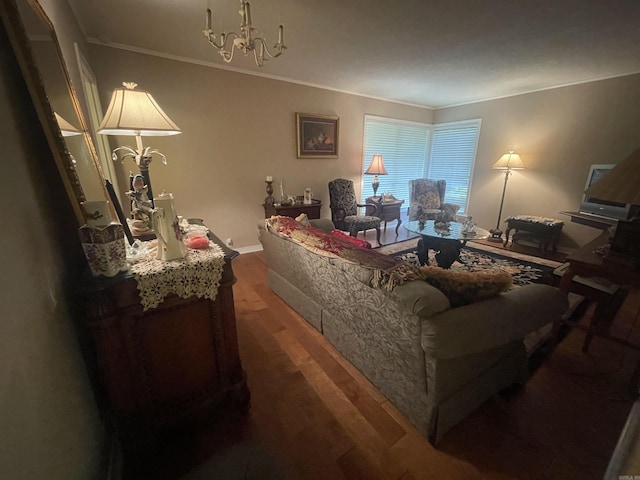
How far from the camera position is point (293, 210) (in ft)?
12.6

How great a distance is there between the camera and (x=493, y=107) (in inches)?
181

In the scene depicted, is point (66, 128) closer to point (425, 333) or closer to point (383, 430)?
point (425, 333)

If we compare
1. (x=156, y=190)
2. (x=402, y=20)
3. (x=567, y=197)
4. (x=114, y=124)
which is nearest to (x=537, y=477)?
(x=114, y=124)

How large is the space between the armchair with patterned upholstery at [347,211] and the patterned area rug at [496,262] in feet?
1.54

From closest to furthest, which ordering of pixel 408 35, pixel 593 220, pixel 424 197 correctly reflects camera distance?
pixel 408 35, pixel 593 220, pixel 424 197

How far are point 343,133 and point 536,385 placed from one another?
415cm

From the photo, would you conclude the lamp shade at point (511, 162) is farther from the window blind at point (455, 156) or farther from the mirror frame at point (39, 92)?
the mirror frame at point (39, 92)

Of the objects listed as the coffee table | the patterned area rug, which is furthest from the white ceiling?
the patterned area rug

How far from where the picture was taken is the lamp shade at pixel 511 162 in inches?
164

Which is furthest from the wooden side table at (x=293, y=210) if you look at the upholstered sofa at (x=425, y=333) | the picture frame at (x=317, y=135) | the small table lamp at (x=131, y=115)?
the small table lamp at (x=131, y=115)

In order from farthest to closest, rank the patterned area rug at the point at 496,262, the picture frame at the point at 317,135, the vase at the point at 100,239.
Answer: the picture frame at the point at 317,135 → the patterned area rug at the point at 496,262 → the vase at the point at 100,239

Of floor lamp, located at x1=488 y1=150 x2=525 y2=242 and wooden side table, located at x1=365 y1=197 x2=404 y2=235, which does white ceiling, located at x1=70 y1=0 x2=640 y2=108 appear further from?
wooden side table, located at x1=365 y1=197 x2=404 y2=235

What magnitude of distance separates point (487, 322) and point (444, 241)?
6.60 ft

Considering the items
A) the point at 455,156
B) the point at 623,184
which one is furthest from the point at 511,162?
A: the point at 623,184
